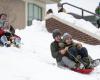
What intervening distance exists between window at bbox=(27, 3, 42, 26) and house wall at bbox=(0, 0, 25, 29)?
1400mm

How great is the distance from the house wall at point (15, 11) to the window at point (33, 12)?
1.40m

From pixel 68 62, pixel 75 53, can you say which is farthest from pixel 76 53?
pixel 68 62

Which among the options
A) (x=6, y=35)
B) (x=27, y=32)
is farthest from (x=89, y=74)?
(x=27, y=32)

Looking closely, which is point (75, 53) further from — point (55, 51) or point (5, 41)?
point (5, 41)

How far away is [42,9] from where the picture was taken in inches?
1518

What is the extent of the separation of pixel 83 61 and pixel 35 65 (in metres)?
2.09

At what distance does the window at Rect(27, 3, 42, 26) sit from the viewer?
3608 cm

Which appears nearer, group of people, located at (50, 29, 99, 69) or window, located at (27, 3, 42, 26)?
group of people, located at (50, 29, 99, 69)

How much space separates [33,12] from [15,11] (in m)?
3.29

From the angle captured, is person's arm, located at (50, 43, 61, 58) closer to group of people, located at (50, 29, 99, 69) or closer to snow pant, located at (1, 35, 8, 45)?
group of people, located at (50, 29, 99, 69)

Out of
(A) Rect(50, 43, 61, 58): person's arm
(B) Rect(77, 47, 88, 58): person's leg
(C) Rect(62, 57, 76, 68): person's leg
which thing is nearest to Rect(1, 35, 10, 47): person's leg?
(A) Rect(50, 43, 61, 58): person's arm

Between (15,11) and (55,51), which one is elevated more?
(55,51)

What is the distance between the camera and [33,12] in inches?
1457

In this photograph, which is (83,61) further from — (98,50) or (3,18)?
(98,50)
